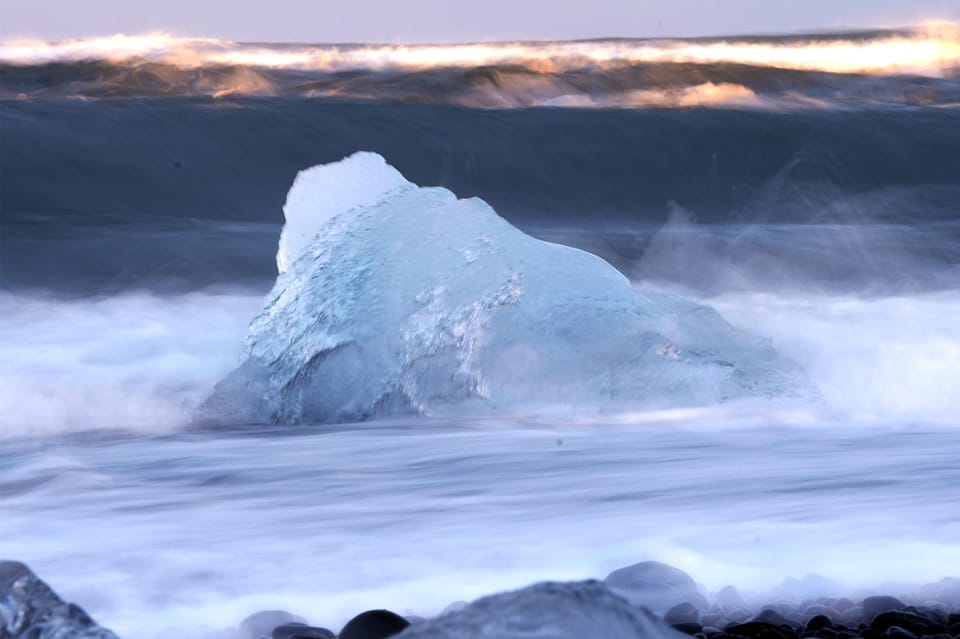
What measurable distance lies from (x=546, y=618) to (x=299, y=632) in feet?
2.24

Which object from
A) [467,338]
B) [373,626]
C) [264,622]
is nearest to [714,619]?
[373,626]

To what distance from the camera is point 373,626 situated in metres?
1.89

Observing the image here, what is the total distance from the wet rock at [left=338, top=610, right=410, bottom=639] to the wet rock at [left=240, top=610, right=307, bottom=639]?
0.53 ft

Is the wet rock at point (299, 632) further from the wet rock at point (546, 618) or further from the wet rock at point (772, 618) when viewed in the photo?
the wet rock at point (772, 618)

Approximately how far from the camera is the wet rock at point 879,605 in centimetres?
207

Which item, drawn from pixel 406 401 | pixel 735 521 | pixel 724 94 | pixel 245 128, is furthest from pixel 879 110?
pixel 735 521

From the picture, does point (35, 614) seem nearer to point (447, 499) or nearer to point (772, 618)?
point (772, 618)

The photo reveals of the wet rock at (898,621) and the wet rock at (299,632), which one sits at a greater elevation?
the wet rock at (898,621)

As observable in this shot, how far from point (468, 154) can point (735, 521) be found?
10858mm

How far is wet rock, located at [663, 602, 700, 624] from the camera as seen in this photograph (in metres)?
2.03

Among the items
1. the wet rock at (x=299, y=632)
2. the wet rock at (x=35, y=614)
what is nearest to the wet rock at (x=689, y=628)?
the wet rock at (x=299, y=632)

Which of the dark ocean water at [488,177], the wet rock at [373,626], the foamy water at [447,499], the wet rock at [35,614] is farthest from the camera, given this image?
the dark ocean water at [488,177]

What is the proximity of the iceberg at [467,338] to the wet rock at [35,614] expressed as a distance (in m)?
2.19

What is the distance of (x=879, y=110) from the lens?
15.4 metres
